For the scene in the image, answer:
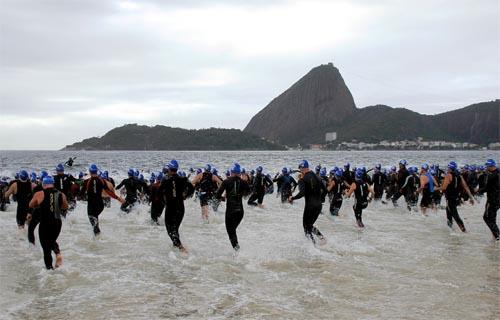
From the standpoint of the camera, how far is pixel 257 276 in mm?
8781

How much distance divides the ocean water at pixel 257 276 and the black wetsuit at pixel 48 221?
1.50 feet

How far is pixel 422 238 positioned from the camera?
12852 mm

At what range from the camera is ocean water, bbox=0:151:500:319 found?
7000 millimetres

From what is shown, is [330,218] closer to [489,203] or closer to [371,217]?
[371,217]

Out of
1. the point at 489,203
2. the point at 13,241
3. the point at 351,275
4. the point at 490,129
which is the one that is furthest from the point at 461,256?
the point at 490,129

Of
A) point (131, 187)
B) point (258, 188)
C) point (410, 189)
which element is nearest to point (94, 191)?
point (131, 187)

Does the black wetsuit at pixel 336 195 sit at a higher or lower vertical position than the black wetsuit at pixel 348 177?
lower

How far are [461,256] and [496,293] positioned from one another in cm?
282

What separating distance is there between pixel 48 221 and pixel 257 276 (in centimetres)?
375

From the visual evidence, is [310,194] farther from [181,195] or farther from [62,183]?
[62,183]

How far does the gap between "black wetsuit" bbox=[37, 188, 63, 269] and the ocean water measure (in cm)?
46

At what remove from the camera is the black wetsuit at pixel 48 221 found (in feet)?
28.5

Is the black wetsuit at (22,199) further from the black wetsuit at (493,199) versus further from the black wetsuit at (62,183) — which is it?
the black wetsuit at (493,199)

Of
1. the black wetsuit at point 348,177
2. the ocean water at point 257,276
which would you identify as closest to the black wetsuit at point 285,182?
the black wetsuit at point 348,177
